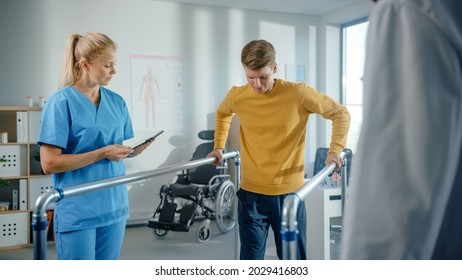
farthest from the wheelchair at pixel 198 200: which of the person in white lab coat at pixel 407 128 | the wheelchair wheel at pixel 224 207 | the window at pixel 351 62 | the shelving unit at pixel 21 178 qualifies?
the person in white lab coat at pixel 407 128

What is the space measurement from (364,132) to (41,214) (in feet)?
2.23

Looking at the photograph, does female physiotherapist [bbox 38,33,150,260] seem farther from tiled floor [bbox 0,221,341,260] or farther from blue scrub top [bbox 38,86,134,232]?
tiled floor [bbox 0,221,341,260]

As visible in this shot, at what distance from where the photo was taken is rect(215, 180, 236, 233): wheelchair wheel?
3.00 metres

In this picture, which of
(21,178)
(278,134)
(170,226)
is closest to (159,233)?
(170,226)

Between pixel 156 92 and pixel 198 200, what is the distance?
102 cm

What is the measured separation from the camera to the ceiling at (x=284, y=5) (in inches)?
140

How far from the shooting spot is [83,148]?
110 centimetres

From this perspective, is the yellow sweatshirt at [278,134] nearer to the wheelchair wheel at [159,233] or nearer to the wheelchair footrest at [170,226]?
the wheelchair footrest at [170,226]

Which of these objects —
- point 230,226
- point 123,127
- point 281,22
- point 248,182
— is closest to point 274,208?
point 248,182

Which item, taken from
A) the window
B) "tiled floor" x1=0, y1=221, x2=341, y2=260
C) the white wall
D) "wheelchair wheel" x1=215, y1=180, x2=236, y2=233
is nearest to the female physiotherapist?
"tiled floor" x1=0, y1=221, x2=341, y2=260

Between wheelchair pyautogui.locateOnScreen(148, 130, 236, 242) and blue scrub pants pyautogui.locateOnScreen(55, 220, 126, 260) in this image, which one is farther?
wheelchair pyautogui.locateOnScreen(148, 130, 236, 242)

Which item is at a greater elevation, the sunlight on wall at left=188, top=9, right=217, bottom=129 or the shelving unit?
the sunlight on wall at left=188, top=9, right=217, bottom=129

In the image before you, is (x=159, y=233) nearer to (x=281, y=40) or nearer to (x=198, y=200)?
(x=198, y=200)
